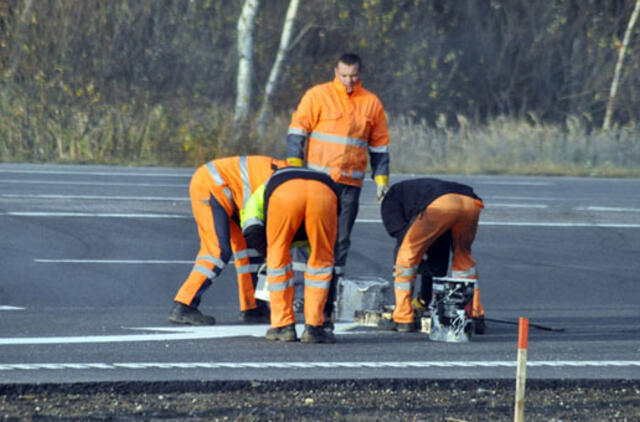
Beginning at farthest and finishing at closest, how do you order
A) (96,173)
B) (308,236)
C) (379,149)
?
(96,173) < (379,149) < (308,236)

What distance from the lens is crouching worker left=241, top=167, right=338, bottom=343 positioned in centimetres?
723

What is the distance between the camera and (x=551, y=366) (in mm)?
6941

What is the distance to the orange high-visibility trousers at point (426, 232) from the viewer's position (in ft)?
26.1

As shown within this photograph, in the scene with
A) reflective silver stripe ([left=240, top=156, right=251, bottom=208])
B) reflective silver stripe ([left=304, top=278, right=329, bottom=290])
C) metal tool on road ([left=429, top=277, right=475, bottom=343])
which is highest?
reflective silver stripe ([left=240, top=156, right=251, bottom=208])

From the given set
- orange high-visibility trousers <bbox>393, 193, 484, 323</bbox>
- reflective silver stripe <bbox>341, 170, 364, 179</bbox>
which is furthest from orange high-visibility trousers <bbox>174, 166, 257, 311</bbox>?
orange high-visibility trousers <bbox>393, 193, 484, 323</bbox>

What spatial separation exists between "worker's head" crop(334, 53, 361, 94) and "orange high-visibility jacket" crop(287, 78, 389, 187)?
5 centimetres

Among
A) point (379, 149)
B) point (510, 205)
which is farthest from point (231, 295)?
point (510, 205)

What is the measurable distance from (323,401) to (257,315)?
2.51 metres

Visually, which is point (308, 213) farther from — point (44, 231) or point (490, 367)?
point (44, 231)

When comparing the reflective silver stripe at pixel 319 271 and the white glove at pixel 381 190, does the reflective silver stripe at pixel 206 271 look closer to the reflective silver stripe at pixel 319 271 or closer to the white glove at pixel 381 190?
the reflective silver stripe at pixel 319 271

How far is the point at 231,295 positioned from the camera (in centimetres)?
1003

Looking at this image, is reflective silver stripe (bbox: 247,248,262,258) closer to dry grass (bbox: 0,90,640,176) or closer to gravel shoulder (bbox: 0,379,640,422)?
gravel shoulder (bbox: 0,379,640,422)

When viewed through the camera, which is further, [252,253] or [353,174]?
[353,174]

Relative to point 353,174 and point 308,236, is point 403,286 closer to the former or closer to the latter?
point 308,236
